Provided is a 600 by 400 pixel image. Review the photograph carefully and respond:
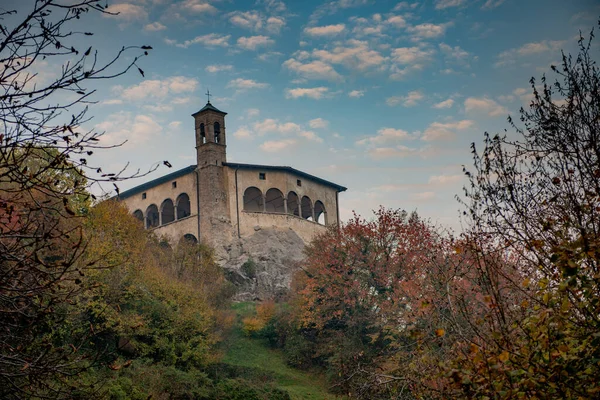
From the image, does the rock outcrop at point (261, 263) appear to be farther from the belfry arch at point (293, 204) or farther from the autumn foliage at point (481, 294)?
the autumn foliage at point (481, 294)

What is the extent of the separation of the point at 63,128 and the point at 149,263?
26.0 meters

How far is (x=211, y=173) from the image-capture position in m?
47.4

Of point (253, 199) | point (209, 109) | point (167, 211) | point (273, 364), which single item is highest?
point (209, 109)

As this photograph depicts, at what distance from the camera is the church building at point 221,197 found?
154 ft

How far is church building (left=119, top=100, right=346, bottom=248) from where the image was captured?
46969 mm

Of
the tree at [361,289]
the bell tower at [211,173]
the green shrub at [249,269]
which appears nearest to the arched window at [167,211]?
the bell tower at [211,173]

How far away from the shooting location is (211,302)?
34500 mm

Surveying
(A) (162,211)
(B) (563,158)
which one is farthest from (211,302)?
(B) (563,158)

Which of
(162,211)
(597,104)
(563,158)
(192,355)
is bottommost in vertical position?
(192,355)

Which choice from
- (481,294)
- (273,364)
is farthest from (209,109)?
(481,294)

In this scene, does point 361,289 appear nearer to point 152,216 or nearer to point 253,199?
point 253,199

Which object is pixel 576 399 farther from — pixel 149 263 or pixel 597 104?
pixel 149 263

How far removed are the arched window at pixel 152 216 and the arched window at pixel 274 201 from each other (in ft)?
30.5

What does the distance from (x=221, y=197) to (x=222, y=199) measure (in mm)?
174
